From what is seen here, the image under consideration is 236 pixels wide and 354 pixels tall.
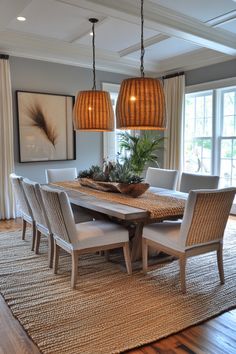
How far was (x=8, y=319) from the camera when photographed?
2.38m

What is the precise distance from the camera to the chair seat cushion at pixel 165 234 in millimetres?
2728

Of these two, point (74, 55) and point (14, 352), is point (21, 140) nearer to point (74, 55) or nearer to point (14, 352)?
point (74, 55)

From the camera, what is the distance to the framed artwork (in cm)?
551

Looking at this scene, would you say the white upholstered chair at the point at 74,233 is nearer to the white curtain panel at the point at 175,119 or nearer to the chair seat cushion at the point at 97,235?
the chair seat cushion at the point at 97,235

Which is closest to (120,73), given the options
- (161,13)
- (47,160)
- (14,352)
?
(47,160)

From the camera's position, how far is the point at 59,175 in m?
4.89

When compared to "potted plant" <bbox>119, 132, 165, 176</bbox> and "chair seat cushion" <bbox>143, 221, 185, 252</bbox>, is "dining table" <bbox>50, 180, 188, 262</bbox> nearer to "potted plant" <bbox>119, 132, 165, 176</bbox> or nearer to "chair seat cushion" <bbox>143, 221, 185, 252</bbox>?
"chair seat cushion" <bbox>143, 221, 185, 252</bbox>

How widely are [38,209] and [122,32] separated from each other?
2997 mm

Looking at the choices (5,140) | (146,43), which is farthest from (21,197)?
(146,43)

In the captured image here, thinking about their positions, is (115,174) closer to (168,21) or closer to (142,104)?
(142,104)

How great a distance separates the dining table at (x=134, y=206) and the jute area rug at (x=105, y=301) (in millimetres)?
457

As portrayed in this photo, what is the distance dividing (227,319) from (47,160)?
4271 mm

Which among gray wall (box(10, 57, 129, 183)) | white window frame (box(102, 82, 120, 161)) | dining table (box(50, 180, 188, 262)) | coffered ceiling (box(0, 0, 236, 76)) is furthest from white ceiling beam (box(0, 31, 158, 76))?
dining table (box(50, 180, 188, 262))

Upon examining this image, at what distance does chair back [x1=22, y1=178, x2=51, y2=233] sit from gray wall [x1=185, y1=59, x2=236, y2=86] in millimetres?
4024
